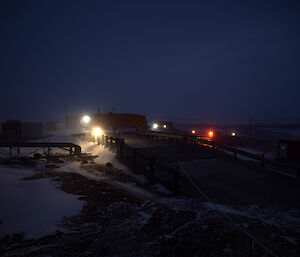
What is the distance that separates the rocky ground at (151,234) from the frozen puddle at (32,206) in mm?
285

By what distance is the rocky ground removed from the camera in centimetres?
418

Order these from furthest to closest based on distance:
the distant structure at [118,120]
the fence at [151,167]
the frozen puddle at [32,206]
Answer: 1. the distant structure at [118,120]
2. the fence at [151,167]
3. the frozen puddle at [32,206]

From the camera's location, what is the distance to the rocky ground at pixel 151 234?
13.7 ft

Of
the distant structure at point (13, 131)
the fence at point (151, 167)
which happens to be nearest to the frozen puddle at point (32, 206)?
the fence at point (151, 167)

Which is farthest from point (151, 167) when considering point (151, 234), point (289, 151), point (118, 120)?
point (118, 120)

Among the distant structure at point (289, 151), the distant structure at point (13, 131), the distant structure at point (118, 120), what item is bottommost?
the distant structure at point (289, 151)

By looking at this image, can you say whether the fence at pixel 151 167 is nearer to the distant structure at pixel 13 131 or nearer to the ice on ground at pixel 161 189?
the ice on ground at pixel 161 189

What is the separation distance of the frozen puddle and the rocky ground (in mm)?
285

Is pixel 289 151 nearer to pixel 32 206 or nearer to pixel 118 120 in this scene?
pixel 32 206

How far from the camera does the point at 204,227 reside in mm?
5176

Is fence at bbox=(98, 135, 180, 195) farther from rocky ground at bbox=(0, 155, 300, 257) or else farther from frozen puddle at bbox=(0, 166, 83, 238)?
frozen puddle at bbox=(0, 166, 83, 238)

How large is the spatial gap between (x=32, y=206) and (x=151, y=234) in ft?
14.5

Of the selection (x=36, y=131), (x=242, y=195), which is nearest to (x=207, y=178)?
(x=242, y=195)

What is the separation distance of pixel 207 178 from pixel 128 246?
619 cm
